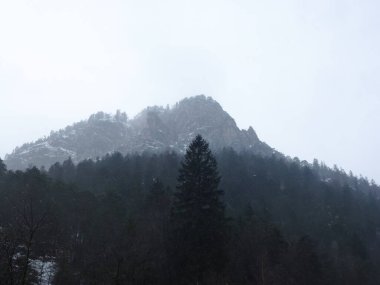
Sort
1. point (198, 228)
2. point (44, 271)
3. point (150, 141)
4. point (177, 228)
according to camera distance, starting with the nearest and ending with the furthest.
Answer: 1. point (44, 271)
2. point (198, 228)
3. point (177, 228)
4. point (150, 141)

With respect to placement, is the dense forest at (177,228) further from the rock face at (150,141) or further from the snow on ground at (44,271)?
the rock face at (150,141)

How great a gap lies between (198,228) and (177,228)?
1.87 meters

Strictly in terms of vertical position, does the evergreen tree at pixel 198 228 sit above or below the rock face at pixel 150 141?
below

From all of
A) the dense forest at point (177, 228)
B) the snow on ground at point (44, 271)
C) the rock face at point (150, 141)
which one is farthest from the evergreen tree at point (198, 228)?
the rock face at point (150, 141)

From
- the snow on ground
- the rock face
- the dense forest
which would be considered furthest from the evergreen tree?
the rock face

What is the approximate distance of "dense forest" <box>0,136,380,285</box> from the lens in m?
26.3

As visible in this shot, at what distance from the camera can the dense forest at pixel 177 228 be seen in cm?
2628

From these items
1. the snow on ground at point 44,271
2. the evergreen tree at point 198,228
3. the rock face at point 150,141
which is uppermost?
the rock face at point 150,141

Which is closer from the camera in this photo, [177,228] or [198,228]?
[198,228]

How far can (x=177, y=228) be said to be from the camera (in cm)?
3462

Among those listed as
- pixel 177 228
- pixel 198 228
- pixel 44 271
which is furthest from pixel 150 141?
pixel 44 271

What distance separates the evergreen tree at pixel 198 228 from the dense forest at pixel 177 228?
0.29 ft

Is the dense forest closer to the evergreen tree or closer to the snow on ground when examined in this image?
the evergreen tree

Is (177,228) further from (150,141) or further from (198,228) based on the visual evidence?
(150,141)
